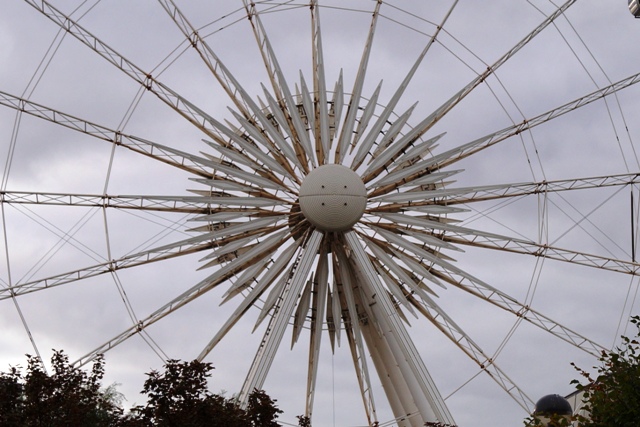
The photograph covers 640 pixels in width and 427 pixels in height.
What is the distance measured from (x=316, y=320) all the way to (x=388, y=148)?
18.7 ft

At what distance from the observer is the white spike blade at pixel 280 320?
3484 centimetres

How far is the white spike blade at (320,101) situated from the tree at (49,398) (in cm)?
963

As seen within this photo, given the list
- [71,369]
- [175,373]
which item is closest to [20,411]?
[71,369]

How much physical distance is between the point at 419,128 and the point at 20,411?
1476cm

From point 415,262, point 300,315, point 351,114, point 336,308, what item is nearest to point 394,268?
point 415,262

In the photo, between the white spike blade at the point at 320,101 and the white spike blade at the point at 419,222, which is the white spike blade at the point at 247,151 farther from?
the white spike blade at the point at 419,222

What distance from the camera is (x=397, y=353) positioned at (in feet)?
120

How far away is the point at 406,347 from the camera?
117ft

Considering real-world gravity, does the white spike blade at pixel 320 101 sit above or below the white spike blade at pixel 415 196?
above

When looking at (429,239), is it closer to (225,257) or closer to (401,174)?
(401,174)

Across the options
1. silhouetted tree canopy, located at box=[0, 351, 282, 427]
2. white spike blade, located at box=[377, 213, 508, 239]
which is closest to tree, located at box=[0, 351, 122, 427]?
silhouetted tree canopy, located at box=[0, 351, 282, 427]

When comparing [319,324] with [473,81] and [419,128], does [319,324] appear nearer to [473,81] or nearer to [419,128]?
[419,128]

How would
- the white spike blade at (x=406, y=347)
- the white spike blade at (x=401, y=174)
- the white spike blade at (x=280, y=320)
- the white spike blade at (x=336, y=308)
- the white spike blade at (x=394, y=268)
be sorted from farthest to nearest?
the white spike blade at (x=336, y=308) → the white spike blade at (x=401, y=174) → the white spike blade at (x=394, y=268) → the white spike blade at (x=406, y=347) → the white spike blade at (x=280, y=320)

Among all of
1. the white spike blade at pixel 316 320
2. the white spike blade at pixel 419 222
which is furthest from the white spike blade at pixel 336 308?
the white spike blade at pixel 419 222
